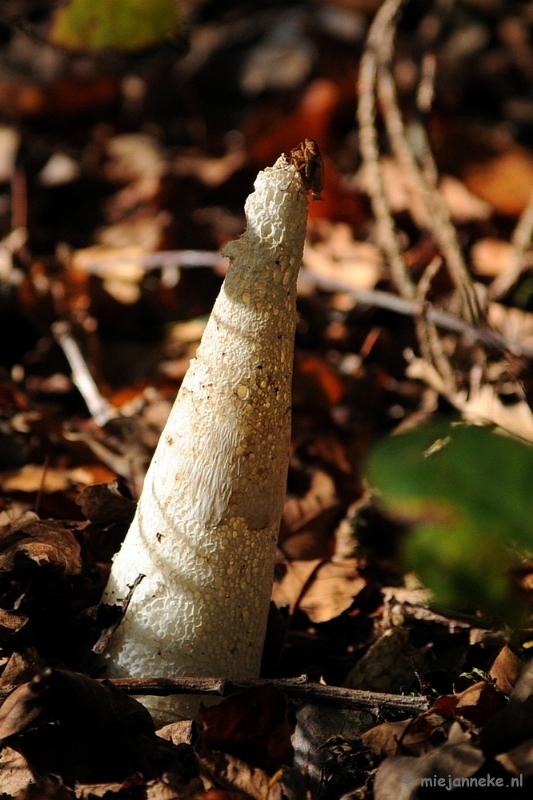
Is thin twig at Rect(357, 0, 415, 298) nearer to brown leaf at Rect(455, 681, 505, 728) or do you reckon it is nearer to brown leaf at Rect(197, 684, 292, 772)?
brown leaf at Rect(455, 681, 505, 728)

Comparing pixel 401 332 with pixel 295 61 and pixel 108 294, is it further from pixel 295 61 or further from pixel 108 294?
pixel 295 61

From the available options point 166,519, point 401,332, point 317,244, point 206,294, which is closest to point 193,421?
point 166,519

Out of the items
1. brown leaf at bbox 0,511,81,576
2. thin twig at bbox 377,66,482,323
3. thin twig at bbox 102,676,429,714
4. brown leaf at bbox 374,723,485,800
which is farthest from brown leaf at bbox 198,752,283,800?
thin twig at bbox 377,66,482,323

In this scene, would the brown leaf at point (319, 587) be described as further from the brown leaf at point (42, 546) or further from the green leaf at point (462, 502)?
the green leaf at point (462, 502)

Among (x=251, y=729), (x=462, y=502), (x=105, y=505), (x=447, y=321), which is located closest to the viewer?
(x=462, y=502)

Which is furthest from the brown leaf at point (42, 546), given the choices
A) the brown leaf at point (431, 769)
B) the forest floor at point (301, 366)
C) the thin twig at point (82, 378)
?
the thin twig at point (82, 378)

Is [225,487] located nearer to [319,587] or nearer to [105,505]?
[105,505]

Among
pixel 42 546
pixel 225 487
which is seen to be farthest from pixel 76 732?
pixel 225 487
